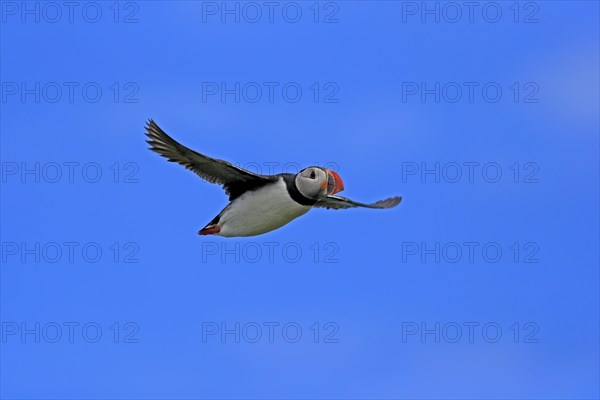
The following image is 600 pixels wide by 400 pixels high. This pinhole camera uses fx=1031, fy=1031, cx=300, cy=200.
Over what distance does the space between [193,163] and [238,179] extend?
0.59 m

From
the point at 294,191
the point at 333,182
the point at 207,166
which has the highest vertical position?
the point at 207,166

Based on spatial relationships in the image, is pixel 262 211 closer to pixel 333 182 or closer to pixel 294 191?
pixel 294 191

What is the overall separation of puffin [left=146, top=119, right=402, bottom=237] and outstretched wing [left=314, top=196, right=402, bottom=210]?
165cm

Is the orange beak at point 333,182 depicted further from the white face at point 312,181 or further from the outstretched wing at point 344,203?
the outstretched wing at point 344,203

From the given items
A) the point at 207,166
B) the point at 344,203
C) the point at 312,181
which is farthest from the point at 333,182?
the point at 344,203

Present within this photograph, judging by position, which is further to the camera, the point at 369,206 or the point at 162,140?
the point at 369,206

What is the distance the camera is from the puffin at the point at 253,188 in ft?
40.6

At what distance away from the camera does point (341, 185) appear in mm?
12602

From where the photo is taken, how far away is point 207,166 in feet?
41.5

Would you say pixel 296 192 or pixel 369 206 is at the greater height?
pixel 369 206

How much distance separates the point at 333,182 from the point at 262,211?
94 centimetres

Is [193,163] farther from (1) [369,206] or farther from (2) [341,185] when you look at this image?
(1) [369,206]

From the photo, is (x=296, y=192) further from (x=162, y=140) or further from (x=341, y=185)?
(x=162, y=140)

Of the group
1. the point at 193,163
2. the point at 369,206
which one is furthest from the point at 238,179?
the point at 369,206
